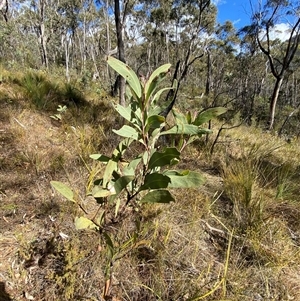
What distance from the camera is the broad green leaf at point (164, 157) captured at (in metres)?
0.82

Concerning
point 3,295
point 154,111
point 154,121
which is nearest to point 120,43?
point 154,111

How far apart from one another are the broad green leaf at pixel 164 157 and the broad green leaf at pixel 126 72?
235mm

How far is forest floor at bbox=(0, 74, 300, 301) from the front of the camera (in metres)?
1.08

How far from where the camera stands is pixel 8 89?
3004 mm

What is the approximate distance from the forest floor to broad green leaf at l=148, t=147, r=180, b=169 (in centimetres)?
42

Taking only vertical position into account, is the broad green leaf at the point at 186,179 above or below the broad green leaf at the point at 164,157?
below

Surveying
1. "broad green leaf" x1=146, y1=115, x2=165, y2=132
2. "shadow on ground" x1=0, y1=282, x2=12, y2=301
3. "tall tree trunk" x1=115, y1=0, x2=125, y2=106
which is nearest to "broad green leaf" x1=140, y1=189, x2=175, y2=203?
"broad green leaf" x1=146, y1=115, x2=165, y2=132

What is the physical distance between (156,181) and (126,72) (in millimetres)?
412

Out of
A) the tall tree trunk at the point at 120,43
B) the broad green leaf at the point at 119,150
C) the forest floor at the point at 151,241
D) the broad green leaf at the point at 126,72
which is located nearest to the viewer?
the broad green leaf at the point at 126,72

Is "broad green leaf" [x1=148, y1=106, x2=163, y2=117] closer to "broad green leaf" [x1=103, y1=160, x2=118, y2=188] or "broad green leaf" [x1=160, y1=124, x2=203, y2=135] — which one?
"broad green leaf" [x1=160, y1=124, x2=203, y2=135]

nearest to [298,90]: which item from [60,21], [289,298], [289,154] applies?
[60,21]

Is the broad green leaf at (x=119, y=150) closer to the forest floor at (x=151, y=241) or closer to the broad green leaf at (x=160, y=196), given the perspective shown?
the broad green leaf at (x=160, y=196)

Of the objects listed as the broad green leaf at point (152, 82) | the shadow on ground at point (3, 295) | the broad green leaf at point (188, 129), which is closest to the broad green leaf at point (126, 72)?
the broad green leaf at point (152, 82)

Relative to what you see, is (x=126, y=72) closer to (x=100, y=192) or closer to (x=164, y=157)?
(x=164, y=157)
